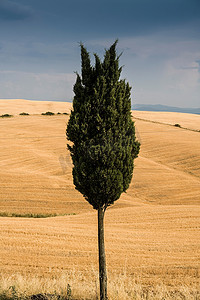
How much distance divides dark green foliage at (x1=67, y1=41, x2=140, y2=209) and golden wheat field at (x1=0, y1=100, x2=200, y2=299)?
9.94 ft

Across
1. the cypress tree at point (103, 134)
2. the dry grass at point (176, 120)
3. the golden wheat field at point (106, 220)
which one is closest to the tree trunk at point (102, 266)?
the cypress tree at point (103, 134)

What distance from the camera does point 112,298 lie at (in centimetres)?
798

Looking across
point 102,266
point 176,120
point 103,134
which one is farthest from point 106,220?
point 176,120

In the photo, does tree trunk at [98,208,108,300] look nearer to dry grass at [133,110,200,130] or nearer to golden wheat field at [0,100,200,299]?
golden wheat field at [0,100,200,299]

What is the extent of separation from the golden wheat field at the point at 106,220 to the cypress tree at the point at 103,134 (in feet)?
9.90

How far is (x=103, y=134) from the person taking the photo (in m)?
7.76

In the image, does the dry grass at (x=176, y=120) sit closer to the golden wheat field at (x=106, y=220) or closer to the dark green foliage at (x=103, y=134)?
the golden wheat field at (x=106, y=220)

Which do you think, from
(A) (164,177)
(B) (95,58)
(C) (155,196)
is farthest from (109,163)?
(A) (164,177)

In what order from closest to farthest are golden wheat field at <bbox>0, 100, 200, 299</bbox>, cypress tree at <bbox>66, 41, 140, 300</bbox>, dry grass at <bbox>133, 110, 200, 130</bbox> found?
1. cypress tree at <bbox>66, 41, 140, 300</bbox>
2. golden wheat field at <bbox>0, 100, 200, 299</bbox>
3. dry grass at <bbox>133, 110, 200, 130</bbox>

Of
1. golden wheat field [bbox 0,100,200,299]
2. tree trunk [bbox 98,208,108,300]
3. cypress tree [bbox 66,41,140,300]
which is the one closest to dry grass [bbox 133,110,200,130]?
golden wheat field [bbox 0,100,200,299]

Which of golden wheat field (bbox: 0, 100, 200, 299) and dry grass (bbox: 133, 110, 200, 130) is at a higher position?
dry grass (bbox: 133, 110, 200, 130)

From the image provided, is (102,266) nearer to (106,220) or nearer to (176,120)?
(106,220)

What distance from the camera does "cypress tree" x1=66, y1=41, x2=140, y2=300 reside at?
7.66 metres

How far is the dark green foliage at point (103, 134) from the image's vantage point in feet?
25.1
